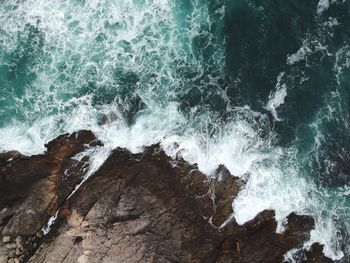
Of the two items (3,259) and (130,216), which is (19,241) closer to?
(3,259)

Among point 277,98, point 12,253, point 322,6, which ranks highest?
point 322,6

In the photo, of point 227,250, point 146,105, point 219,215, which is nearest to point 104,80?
point 146,105

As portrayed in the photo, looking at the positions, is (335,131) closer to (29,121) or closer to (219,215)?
(219,215)

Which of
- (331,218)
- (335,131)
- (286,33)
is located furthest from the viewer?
(286,33)

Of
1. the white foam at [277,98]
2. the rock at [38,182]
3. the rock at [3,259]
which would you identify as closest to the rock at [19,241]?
the rock at [38,182]

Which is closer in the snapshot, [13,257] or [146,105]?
[13,257]

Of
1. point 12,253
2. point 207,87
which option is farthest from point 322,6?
point 12,253

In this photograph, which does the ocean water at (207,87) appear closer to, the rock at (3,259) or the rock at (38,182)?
the rock at (38,182)

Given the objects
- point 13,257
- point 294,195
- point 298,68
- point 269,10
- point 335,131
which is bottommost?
point 13,257
